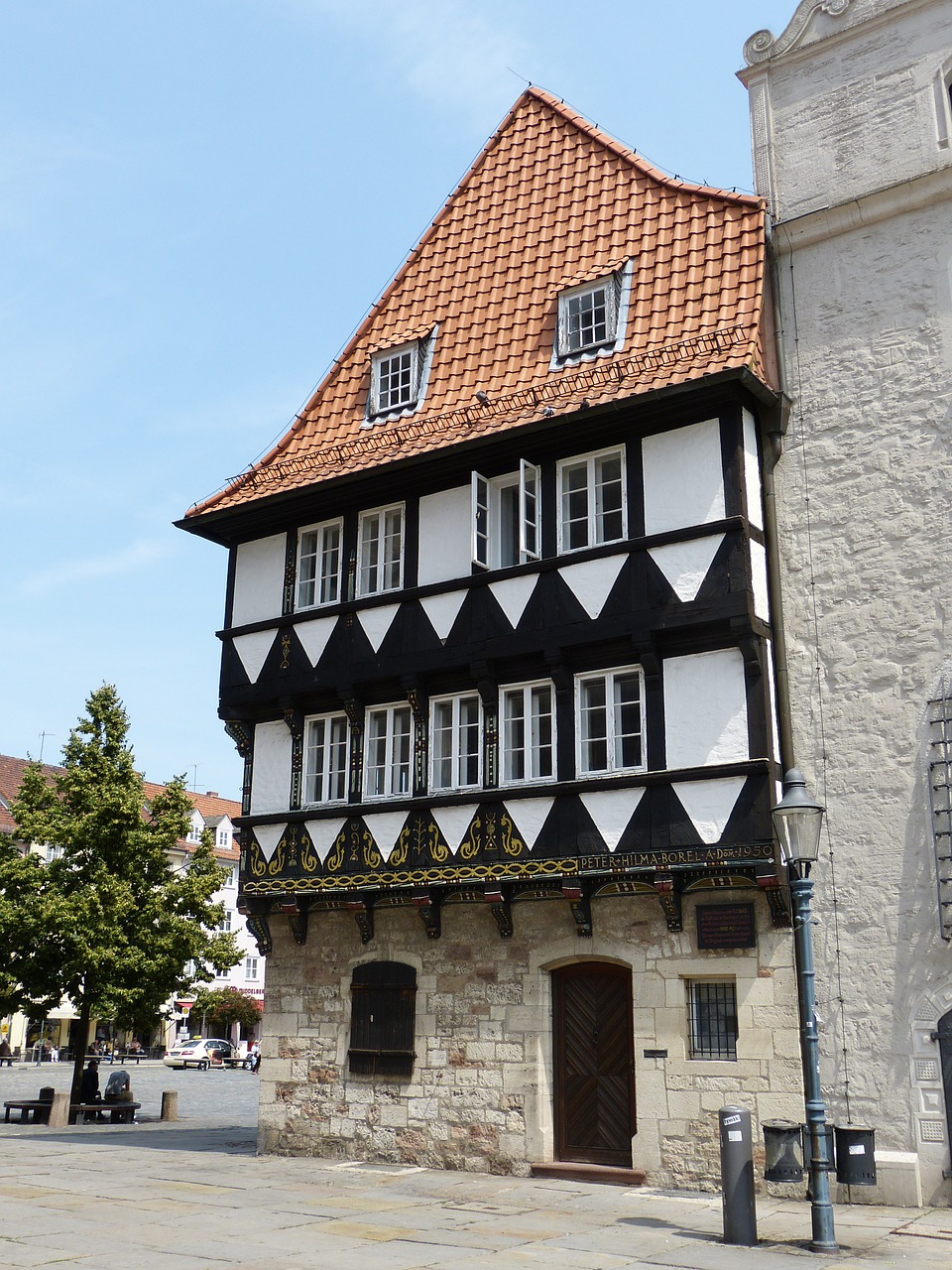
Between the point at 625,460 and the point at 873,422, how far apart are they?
2.82m

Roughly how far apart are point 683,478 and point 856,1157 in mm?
7359

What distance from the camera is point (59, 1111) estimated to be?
2216 cm

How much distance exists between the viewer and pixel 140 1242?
9.85 m

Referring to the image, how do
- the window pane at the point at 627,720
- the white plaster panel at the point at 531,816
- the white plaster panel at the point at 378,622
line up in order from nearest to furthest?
1. the window pane at the point at 627,720
2. the white plaster panel at the point at 531,816
3. the white plaster panel at the point at 378,622

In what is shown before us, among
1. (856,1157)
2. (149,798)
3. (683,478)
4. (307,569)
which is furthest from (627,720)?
(149,798)

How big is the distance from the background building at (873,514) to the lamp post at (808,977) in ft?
8.47

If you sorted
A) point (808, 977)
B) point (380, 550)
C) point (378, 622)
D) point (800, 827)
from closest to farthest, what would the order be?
point (808, 977)
point (800, 827)
point (378, 622)
point (380, 550)

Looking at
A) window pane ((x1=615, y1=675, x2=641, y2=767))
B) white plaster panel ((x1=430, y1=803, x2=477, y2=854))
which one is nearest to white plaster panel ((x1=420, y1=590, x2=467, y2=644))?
white plaster panel ((x1=430, y1=803, x2=477, y2=854))

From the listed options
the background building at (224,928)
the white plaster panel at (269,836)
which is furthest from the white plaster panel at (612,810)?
the background building at (224,928)

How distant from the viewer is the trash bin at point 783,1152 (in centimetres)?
1027

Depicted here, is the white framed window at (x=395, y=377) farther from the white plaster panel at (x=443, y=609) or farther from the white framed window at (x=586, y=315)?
the white plaster panel at (x=443, y=609)

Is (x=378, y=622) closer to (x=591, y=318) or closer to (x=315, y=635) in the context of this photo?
(x=315, y=635)

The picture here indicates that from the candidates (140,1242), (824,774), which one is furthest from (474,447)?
(140,1242)

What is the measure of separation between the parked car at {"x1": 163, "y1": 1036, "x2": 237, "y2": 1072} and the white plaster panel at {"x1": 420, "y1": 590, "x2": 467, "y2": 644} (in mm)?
38889
